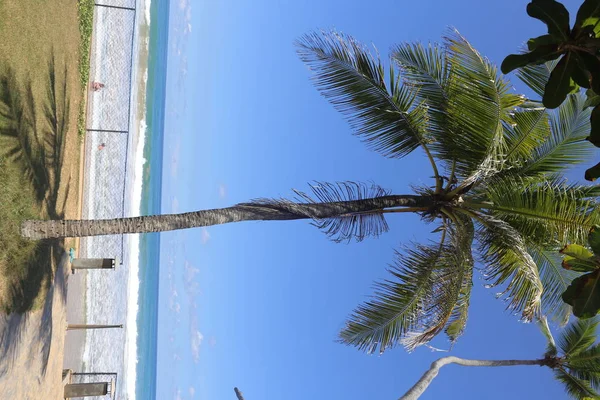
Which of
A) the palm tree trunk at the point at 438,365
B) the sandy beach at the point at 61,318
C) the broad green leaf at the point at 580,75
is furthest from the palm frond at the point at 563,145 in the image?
the sandy beach at the point at 61,318

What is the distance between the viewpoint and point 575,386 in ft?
47.0

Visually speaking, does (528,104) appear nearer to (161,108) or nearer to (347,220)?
(347,220)

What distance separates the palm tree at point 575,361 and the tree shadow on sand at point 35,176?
1006 centimetres

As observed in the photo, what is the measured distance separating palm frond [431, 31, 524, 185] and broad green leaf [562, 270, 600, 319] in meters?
5.39

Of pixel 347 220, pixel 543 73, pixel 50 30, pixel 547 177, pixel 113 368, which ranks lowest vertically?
pixel 113 368

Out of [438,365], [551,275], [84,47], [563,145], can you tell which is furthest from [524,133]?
[84,47]

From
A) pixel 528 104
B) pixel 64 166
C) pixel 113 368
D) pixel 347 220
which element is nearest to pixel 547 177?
pixel 528 104

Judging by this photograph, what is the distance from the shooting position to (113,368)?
29219 millimetres

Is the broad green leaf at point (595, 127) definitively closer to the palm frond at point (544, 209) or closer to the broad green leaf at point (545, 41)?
the broad green leaf at point (545, 41)

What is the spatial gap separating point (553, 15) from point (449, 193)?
7027 millimetres

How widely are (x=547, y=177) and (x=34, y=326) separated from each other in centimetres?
1171

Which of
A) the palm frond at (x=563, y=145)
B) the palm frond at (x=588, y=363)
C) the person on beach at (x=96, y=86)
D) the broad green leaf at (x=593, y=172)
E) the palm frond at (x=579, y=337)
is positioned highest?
the person on beach at (x=96, y=86)

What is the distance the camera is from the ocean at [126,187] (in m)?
22.1

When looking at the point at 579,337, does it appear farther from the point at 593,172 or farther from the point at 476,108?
the point at 593,172
